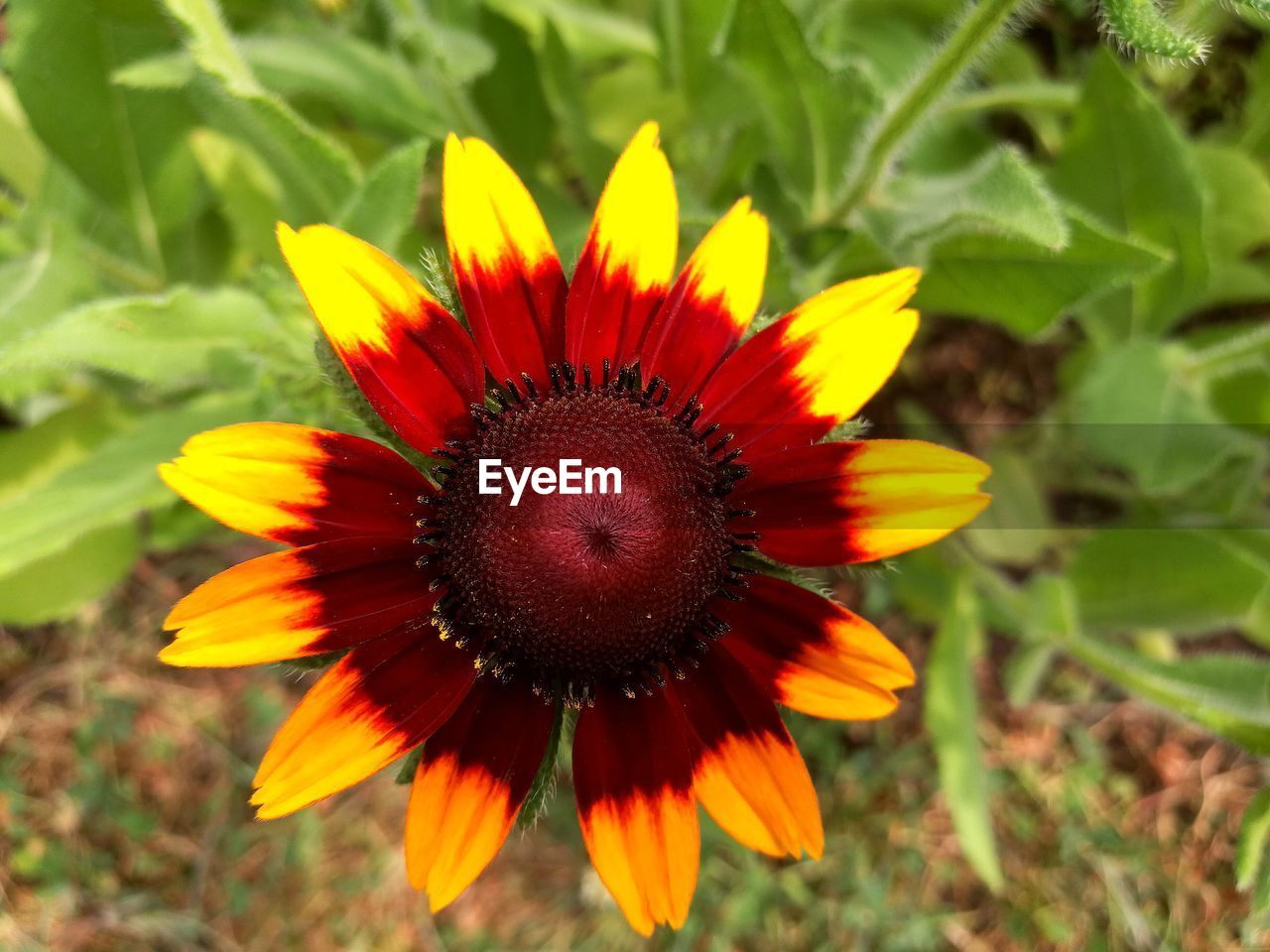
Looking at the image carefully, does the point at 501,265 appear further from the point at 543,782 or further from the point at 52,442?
the point at 52,442

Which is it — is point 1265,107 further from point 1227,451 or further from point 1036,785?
point 1036,785

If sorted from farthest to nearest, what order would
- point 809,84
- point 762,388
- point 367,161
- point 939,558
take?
1. point 939,558
2. point 367,161
3. point 809,84
4. point 762,388

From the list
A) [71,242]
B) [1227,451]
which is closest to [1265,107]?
[1227,451]

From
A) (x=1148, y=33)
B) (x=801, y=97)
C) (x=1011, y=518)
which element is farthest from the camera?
(x=1011, y=518)

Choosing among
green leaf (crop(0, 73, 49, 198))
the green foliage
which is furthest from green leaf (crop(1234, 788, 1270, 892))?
green leaf (crop(0, 73, 49, 198))

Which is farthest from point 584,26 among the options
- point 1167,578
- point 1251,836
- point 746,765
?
point 1251,836

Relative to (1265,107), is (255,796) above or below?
below

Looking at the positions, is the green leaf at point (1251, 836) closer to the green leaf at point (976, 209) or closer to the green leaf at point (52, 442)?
the green leaf at point (976, 209)
